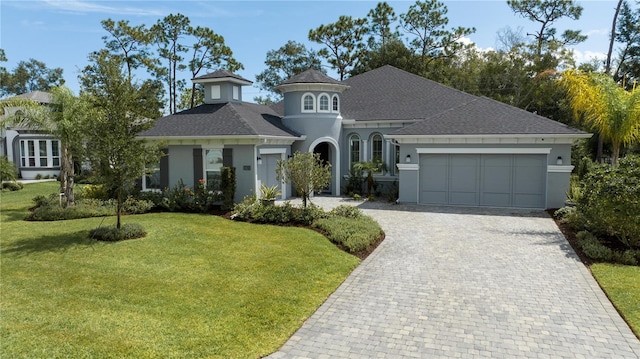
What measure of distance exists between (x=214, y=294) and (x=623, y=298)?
770 centimetres

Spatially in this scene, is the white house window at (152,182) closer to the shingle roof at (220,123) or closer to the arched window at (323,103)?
the shingle roof at (220,123)

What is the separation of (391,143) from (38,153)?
90.7 ft

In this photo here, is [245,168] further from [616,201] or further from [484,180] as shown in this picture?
[616,201]

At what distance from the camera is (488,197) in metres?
17.9

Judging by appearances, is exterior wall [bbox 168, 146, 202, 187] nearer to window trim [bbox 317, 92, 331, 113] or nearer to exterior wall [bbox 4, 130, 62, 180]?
window trim [bbox 317, 92, 331, 113]

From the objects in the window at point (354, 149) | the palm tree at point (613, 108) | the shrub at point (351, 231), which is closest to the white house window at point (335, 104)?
the window at point (354, 149)

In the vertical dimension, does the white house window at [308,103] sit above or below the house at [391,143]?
above

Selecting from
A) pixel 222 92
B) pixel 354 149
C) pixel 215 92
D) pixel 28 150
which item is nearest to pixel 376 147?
pixel 354 149

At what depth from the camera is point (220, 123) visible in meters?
18.9

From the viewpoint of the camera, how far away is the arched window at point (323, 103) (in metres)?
21.7

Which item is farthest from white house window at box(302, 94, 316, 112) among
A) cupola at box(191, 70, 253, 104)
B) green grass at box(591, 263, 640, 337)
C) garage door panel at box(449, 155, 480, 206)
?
green grass at box(591, 263, 640, 337)

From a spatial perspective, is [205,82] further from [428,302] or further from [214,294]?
[428,302]

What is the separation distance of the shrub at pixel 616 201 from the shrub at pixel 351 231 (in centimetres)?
597

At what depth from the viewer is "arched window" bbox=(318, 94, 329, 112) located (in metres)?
21.7
